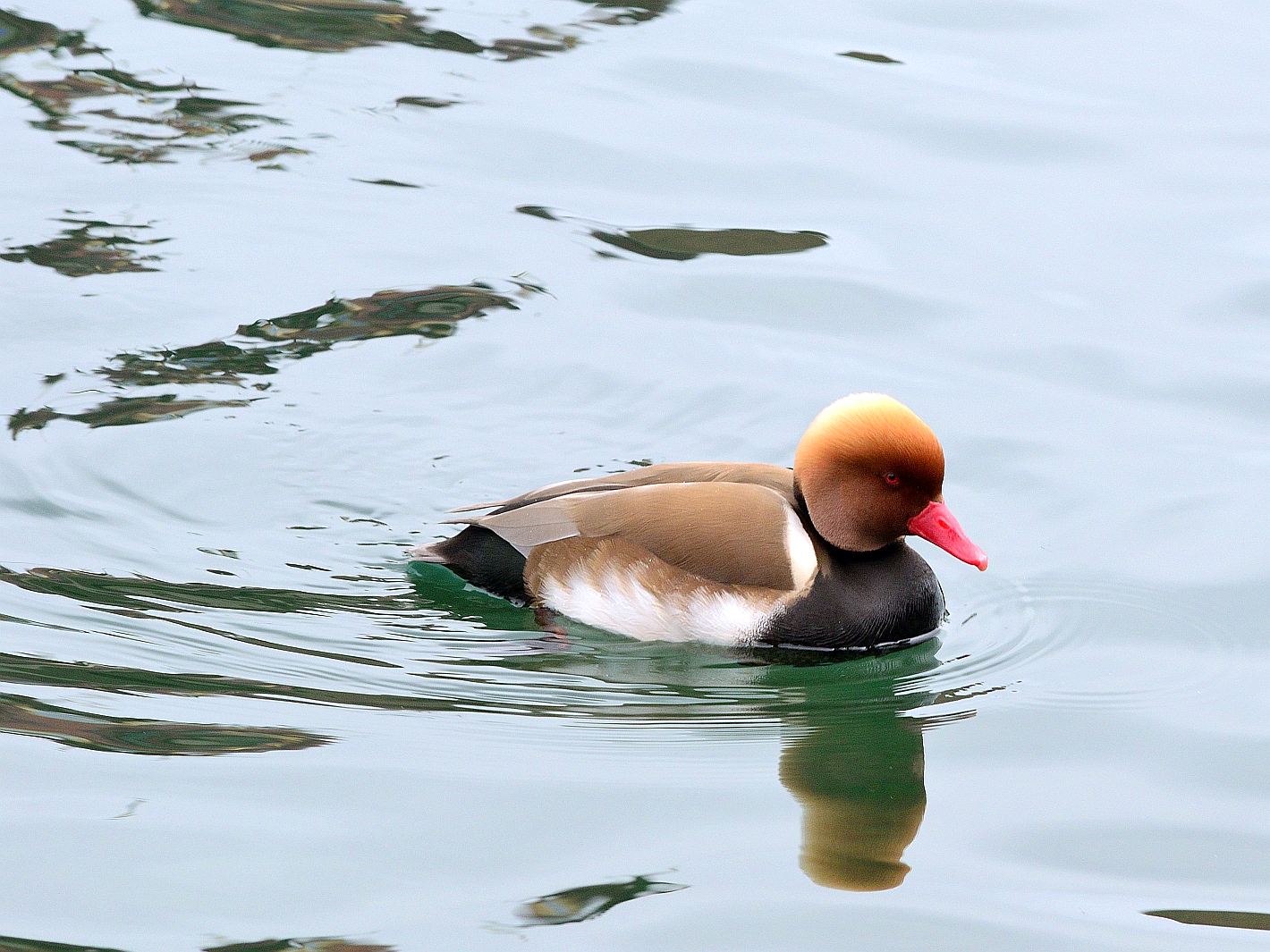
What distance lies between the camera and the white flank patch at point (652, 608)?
19.6 ft

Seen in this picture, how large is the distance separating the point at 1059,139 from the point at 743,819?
21.9ft

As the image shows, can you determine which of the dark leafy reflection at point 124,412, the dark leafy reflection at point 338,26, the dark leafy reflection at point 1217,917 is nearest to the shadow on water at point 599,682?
the dark leafy reflection at point 1217,917

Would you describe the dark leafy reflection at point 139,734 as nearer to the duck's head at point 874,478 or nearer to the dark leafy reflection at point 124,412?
the duck's head at point 874,478

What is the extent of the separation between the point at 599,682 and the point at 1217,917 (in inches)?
83.3

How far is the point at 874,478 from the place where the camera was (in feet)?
19.5

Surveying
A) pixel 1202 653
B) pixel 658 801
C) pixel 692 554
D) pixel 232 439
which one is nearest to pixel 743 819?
pixel 658 801

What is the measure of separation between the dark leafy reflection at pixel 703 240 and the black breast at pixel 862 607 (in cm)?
332

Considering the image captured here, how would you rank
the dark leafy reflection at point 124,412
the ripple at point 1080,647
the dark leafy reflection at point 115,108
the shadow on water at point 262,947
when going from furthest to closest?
the dark leafy reflection at point 115,108 → the dark leafy reflection at point 124,412 → the ripple at point 1080,647 → the shadow on water at point 262,947

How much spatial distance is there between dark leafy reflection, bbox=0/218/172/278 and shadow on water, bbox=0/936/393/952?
17.3 feet

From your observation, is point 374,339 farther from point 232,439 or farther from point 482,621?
point 482,621

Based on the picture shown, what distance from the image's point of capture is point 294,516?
22.7 feet

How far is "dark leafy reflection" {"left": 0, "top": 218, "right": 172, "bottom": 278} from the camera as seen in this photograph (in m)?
8.80

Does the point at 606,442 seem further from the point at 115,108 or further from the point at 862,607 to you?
the point at 115,108

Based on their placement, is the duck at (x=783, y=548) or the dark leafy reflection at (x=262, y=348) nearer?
the duck at (x=783, y=548)
